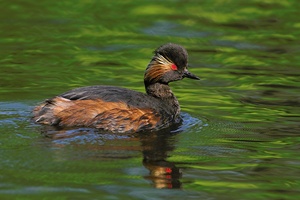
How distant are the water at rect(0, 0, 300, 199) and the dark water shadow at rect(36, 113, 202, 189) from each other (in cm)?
1

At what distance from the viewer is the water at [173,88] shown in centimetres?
663

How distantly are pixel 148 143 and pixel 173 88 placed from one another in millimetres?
2931

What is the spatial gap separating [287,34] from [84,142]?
21.1 feet

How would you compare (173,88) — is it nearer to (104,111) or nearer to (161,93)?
(161,93)

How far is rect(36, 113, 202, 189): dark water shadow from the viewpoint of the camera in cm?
679

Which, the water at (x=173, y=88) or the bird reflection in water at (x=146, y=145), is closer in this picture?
the water at (x=173, y=88)

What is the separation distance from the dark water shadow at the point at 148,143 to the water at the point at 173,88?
0.4 inches

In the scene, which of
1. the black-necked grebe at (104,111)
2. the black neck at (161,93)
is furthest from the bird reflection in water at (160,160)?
the black neck at (161,93)

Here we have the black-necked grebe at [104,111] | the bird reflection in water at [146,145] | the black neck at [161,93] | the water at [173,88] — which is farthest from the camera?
the black neck at [161,93]

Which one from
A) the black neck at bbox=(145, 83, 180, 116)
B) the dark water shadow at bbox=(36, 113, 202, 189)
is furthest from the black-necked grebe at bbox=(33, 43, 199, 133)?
the black neck at bbox=(145, 83, 180, 116)

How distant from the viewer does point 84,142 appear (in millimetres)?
7535

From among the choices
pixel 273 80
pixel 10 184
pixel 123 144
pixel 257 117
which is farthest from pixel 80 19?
pixel 10 184

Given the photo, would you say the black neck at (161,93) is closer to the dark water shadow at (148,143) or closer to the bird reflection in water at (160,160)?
Answer: the dark water shadow at (148,143)

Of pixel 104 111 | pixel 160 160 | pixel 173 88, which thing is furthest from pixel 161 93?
pixel 160 160
